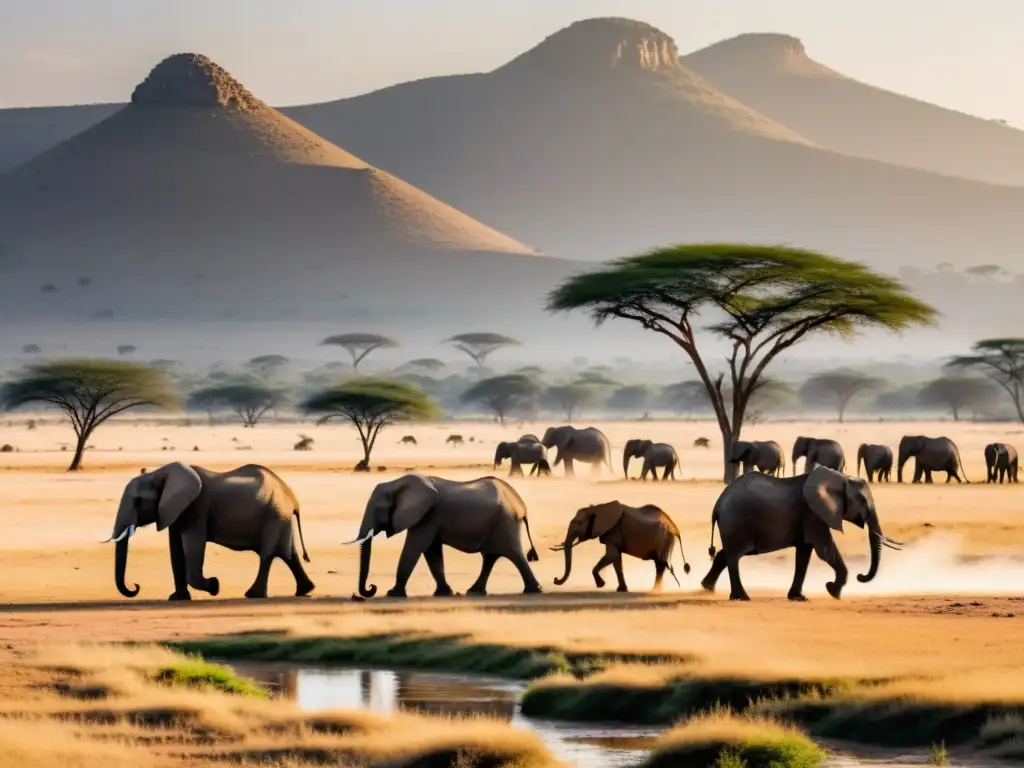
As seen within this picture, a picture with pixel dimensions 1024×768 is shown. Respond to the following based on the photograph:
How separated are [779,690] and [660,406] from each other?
17017cm

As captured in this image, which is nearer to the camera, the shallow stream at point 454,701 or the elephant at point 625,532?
the shallow stream at point 454,701

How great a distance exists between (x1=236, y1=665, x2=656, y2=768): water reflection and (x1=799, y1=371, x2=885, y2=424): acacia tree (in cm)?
13518

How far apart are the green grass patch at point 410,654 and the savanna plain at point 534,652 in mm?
33

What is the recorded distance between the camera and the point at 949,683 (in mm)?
17953

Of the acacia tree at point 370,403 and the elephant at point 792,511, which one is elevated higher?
the acacia tree at point 370,403

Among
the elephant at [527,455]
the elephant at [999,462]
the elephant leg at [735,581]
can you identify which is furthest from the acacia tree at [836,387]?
the elephant leg at [735,581]

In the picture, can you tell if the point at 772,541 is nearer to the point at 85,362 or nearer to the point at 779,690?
the point at 779,690

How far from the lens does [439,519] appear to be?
26.9m

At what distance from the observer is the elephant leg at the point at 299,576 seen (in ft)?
92.2

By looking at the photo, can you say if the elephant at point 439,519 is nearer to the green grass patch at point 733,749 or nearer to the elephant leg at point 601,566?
the elephant leg at point 601,566

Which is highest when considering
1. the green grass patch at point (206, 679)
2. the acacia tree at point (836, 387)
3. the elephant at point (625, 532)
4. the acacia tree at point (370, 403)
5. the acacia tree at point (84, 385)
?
the acacia tree at point (836, 387)

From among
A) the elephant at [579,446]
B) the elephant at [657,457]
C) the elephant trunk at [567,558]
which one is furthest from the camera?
the elephant at [579,446]

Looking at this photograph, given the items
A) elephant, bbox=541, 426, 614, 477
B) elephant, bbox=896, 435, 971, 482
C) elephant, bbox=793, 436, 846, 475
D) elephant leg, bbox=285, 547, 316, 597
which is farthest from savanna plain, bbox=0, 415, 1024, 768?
elephant, bbox=541, 426, 614, 477

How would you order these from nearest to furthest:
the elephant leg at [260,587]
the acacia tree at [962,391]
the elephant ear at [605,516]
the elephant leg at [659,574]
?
1. the elephant leg at [260,587]
2. the elephant ear at [605,516]
3. the elephant leg at [659,574]
4. the acacia tree at [962,391]
